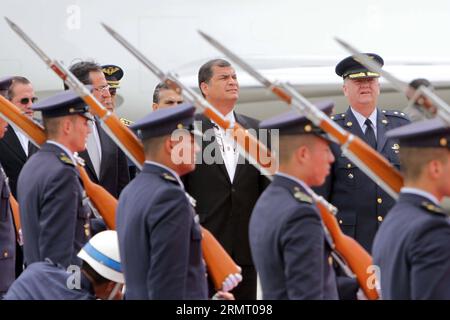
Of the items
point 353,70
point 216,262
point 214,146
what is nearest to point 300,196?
point 216,262

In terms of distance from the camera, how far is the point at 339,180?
6.23 metres

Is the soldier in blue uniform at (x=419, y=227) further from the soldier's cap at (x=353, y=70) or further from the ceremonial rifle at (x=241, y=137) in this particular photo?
the soldier's cap at (x=353, y=70)

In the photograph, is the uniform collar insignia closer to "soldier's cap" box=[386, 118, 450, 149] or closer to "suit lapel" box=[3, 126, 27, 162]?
"soldier's cap" box=[386, 118, 450, 149]

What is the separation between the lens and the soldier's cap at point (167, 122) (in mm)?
4582

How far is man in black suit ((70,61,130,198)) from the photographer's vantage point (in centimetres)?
664

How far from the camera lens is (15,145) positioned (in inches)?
285

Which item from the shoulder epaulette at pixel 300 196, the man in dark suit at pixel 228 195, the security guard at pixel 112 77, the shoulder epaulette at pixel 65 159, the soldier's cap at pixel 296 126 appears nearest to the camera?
the shoulder epaulette at pixel 300 196

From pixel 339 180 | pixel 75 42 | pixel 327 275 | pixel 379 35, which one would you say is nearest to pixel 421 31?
pixel 379 35

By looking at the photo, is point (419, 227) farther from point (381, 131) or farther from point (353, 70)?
point (353, 70)

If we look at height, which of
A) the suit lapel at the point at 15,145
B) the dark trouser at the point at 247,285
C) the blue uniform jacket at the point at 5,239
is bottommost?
the dark trouser at the point at 247,285

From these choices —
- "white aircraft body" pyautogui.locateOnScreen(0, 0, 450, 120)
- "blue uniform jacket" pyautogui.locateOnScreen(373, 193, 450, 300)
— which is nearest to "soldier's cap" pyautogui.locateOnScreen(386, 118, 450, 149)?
"blue uniform jacket" pyautogui.locateOnScreen(373, 193, 450, 300)

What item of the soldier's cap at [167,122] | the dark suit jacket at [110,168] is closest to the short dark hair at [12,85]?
the dark suit jacket at [110,168]

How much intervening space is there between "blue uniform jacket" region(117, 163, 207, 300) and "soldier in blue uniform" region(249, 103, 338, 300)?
0.90 feet

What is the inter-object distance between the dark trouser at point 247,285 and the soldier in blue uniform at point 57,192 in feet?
3.76
